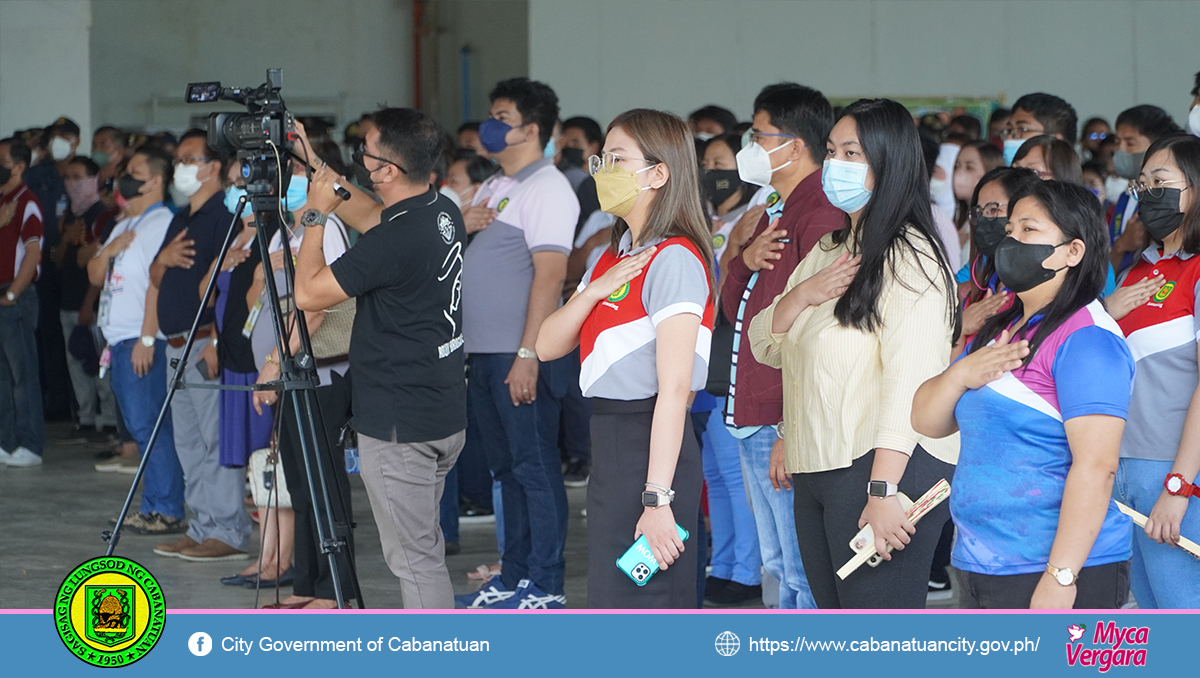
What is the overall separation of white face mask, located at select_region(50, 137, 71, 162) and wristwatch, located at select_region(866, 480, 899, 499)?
7133 mm

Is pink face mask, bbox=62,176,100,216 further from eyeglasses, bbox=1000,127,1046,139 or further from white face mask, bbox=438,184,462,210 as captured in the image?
eyeglasses, bbox=1000,127,1046,139

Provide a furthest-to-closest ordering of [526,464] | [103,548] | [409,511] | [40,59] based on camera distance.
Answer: [40,59]
[103,548]
[526,464]
[409,511]

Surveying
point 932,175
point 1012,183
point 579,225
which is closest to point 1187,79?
point 932,175

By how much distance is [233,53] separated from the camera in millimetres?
11961

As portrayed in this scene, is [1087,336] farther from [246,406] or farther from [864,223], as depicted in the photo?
[246,406]

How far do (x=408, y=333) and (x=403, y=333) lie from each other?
13 mm

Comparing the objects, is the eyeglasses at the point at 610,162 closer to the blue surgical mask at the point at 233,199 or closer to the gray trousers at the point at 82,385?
the blue surgical mask at the point at 233,199

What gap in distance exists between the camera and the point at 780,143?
122 inches

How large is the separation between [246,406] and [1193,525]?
2945 mm

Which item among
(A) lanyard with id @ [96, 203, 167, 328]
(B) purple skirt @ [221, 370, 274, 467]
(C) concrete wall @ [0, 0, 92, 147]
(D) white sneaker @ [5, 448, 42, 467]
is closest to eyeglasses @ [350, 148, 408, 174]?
(B) purple skirt @ [221, 370, 274, 467]

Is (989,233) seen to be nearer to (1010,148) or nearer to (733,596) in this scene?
(733,596)

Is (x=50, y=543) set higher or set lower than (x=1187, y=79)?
lower
